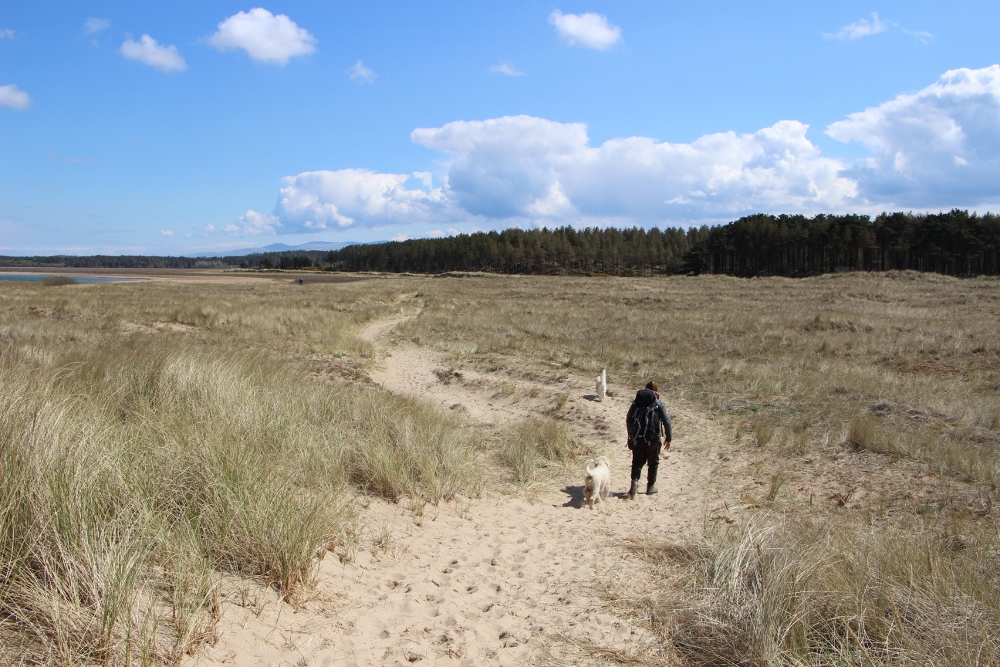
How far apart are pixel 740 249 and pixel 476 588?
320 feet

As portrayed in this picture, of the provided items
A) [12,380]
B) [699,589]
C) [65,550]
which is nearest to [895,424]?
[699,589]

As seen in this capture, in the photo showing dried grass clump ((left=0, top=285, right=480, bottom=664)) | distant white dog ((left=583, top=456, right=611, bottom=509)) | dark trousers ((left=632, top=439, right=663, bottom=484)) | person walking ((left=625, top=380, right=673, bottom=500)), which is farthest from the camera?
dark trousers ((left=632, top=439, right=663, bottom=484))

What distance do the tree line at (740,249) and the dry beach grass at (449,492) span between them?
6964 cm

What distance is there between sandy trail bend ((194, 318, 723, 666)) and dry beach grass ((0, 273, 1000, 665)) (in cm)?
20

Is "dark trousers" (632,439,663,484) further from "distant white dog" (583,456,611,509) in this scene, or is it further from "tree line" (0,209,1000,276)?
"tree line" (0,209,1000,276)

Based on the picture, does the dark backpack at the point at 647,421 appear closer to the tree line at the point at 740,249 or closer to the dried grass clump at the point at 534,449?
the dried grass clump at the point at 534,449

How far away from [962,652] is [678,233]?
129 metres

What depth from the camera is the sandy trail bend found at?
151 inches

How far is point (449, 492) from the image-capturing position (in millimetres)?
7012

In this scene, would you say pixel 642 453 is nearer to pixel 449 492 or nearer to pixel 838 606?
pixel 449 492

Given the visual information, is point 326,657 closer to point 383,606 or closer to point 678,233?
point 383,606

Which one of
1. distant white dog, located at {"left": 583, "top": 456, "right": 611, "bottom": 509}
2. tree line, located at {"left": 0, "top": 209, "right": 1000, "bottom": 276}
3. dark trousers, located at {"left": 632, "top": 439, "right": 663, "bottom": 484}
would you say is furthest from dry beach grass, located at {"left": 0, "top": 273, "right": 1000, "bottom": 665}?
tree line, located at {"left": 0, "top": 209, "right": 1000, "bottom": 276}

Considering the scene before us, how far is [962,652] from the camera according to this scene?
128 inches

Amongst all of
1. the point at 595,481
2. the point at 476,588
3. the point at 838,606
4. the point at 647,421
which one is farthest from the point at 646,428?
the point at 838,606
